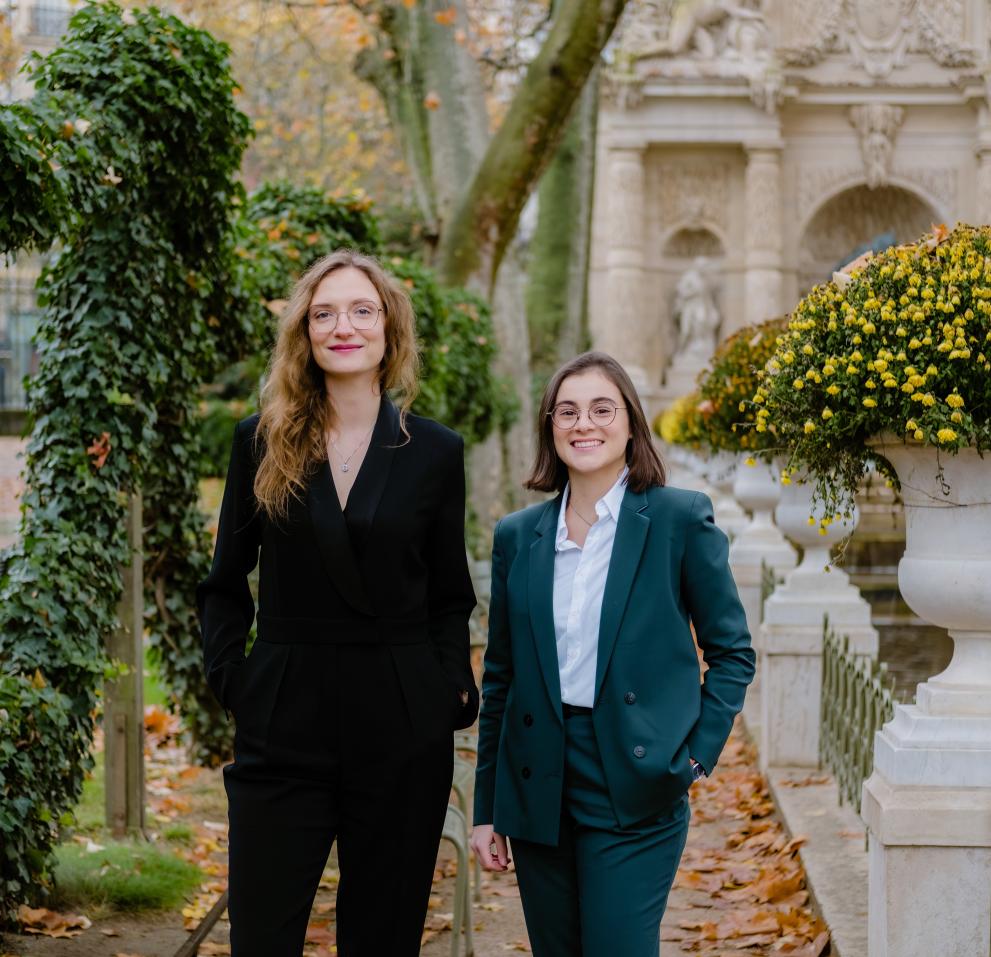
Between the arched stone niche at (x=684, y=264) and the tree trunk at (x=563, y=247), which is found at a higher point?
the arched stone niche at (x=684, y=264)

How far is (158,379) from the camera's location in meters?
5.55

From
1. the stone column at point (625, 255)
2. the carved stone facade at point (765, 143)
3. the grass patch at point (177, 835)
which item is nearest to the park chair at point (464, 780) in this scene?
the grass patch at point (177, 835)

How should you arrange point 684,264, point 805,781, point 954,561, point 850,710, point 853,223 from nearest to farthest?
point 954,561 → point 850,710 → point 805,781 → point 684,264 → point 853,223

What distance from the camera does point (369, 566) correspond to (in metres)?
3.15

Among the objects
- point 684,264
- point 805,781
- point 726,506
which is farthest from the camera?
point 684,264

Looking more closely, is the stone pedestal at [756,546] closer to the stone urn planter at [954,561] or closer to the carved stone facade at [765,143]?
the stone urn planter at [954,561]

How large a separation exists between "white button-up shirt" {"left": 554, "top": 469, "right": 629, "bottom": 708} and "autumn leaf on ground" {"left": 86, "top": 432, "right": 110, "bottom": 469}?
2681 mm

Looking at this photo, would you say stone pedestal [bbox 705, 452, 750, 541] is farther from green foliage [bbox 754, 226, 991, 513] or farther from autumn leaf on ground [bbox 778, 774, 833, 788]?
green foliage [bbox 754, 226, 991, 513]

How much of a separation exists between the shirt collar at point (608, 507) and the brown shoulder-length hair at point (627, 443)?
2 cm

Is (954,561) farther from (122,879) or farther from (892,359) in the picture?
(122,879)

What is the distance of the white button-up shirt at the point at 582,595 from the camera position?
3100 millimetres

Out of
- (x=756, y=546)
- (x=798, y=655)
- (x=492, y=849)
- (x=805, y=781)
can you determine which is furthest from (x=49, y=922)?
(x=756, y=546)

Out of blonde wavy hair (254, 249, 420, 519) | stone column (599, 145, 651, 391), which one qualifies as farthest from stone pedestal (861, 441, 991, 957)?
stone column (599, 145, 651, 391)

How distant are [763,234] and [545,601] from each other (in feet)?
92.5
